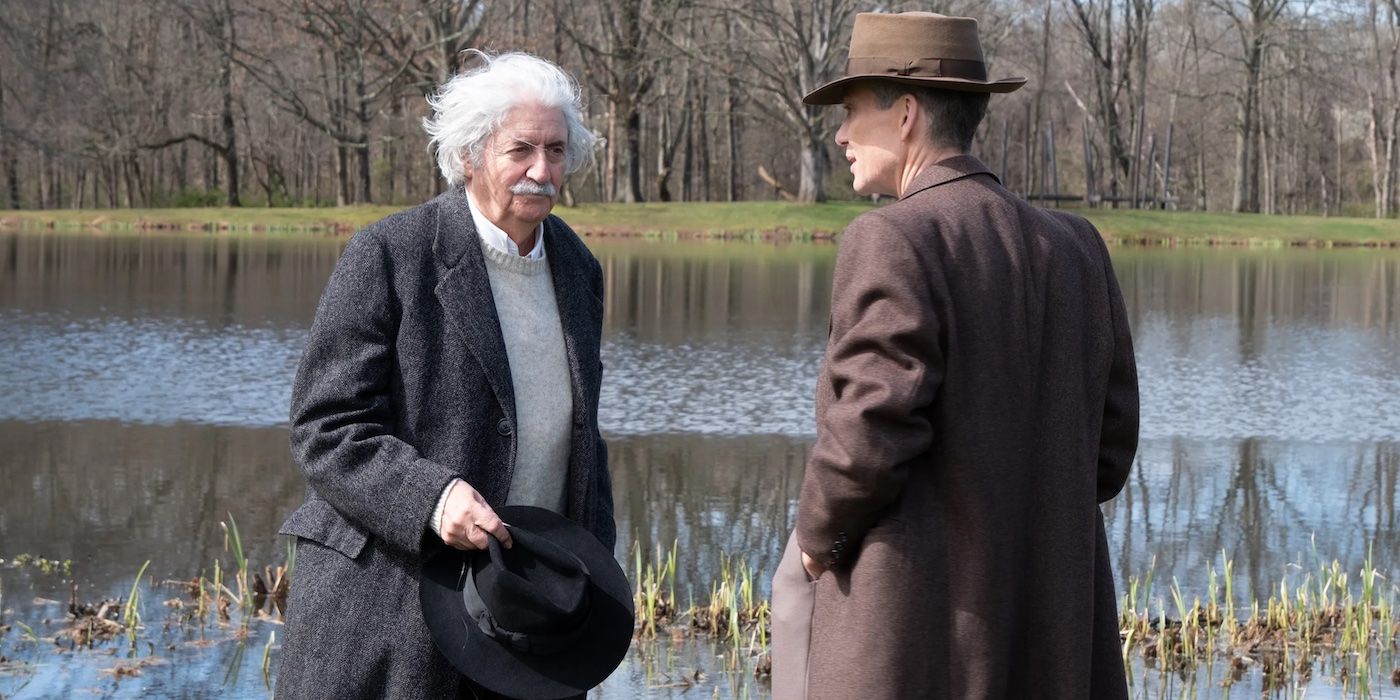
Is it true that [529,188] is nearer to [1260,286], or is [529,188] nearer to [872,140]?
[872,140]

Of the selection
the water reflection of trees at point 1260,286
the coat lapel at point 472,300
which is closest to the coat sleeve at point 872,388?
the coat lapel at point 472,300

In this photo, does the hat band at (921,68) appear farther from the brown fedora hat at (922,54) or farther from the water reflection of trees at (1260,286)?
the water reflection of trees at (1260,286)

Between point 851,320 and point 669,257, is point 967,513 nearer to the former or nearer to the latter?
point 851,320

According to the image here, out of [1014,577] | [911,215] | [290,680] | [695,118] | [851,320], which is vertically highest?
[695,118]

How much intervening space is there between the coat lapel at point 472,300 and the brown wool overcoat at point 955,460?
2.14 feet

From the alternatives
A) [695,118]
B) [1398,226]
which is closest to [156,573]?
[1398,226]

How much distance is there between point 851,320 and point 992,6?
149 ft

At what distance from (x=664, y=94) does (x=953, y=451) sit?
47548 mm

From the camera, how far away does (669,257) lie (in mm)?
31859

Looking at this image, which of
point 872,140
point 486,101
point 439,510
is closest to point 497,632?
point 439,510

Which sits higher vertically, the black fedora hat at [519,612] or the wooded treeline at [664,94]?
the wooded treeline at [664,94]

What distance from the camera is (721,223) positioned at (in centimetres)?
4069

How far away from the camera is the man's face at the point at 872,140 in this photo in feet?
9.95

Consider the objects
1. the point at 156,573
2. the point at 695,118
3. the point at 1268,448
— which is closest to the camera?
the point at 156,573
